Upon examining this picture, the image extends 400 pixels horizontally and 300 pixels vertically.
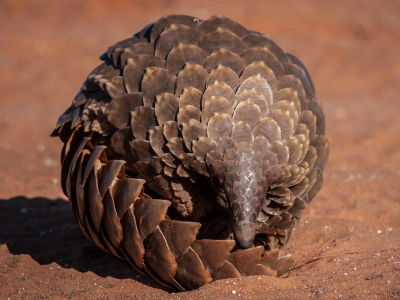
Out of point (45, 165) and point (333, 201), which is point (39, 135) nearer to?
point (45, 165)

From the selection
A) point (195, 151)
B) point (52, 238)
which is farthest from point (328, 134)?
point (195, 151)

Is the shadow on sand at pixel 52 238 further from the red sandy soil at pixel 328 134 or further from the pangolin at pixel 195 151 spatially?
the pangolin at pixel 195 151

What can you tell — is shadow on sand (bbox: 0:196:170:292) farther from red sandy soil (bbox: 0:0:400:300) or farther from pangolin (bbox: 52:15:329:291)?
pangolin (bbox: 52:15:329:291)

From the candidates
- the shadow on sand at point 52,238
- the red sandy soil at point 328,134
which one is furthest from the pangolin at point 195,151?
the shadow on sand at point 52,238

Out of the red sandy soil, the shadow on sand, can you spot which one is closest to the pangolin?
the red sandy soil

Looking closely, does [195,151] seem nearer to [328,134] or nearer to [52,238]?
[52,238]
